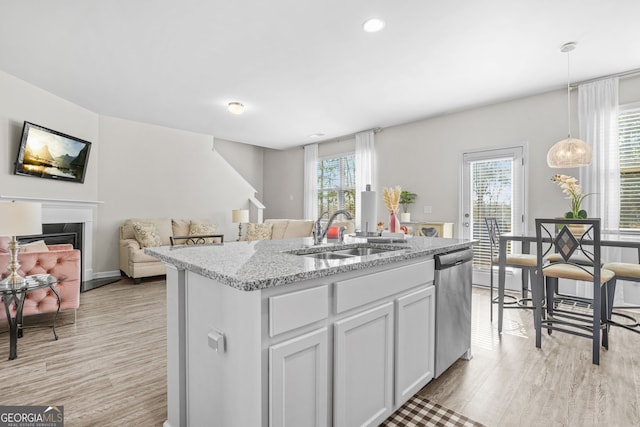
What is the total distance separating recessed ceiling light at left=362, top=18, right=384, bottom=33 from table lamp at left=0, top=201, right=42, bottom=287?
3058 mm

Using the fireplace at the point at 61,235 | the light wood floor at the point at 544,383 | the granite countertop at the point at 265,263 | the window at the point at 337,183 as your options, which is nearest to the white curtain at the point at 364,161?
the window at the point at 337,183

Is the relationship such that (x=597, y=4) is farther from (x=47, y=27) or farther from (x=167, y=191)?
(x=167, y=191)

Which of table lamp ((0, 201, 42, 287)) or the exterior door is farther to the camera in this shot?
the exterior door

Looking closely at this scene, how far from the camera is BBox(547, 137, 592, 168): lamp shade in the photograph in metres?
3.29

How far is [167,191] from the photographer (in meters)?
6.04

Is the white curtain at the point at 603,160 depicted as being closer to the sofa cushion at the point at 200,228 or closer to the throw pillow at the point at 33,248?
the sofa cushion at the point at 200,228

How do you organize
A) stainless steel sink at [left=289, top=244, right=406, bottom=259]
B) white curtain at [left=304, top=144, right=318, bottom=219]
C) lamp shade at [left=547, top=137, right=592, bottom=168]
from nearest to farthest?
stainless steel sink at [left=289, top=244, right=406, bottom=259] < lamp shade at [left=547, top=137, right=592, bottom=168] < white curtain at [left=304, top=144, right=318, bottom=219]

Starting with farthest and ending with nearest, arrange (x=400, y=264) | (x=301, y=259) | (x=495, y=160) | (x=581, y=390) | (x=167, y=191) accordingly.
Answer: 1. (x=167, y=191)
2. (x=495, y=160)
3. (x=581, y=390)
4. (x=400, y=264)
5. (x=301, y=259)

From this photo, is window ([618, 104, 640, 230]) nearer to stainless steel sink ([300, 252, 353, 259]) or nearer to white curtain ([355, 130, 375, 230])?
white curtain ([355, 130, 375, 230])

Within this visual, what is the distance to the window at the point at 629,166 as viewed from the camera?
3.54m

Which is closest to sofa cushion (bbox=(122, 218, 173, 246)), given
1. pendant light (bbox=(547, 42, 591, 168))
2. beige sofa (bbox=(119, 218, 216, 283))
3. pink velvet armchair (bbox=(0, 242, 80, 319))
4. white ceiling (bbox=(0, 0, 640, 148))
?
beige sofa (bbox=(119, 218, 216, 283))

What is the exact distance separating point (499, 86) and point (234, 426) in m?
4.36

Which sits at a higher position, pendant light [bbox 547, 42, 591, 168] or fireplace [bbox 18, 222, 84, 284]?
pendant light [bbox 547, 42, 591, 168]

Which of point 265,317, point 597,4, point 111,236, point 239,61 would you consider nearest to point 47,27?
point 239,61
